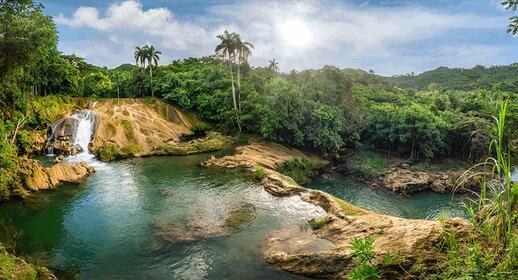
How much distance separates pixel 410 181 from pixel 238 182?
2242 cm

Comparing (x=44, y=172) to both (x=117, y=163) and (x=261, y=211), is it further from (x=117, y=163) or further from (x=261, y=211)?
(x=261, y=211)

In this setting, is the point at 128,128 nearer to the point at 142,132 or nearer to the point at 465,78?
the point at 142,132

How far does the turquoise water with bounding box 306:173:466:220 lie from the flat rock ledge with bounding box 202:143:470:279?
13.1 meters

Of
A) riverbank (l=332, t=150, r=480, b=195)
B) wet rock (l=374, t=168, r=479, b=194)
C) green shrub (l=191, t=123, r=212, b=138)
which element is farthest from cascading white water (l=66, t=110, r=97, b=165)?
wet rock (l=374, t=168, r=479, b=194)

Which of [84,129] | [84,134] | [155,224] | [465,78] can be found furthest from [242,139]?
[465,78]

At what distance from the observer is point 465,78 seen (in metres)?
138

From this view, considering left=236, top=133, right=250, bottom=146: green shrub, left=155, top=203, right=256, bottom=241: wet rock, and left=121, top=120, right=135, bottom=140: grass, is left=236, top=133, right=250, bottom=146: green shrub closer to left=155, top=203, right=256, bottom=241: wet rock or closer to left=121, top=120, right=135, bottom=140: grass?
left=121, top=120, right=135, bottom=140: grass

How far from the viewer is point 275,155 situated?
42.8 m

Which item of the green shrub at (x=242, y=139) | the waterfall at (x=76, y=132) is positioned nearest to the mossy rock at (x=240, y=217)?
the waterfall at (x=76, y=132)

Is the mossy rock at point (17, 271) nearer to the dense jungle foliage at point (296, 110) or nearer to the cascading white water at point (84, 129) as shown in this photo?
the dense jungle foliage at point (296, 110)

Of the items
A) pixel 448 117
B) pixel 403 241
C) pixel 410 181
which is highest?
pixel 448 117

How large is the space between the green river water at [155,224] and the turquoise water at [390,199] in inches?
14.8

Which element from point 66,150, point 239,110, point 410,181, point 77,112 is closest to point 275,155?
point 239,110

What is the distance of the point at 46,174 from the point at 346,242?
2394 centimetres
